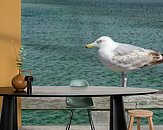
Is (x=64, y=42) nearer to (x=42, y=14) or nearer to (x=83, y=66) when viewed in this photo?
(x=42, y=14)

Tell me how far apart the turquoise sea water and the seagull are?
1127 centimetres

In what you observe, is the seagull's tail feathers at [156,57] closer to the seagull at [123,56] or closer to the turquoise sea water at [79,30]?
the seagull at [123,56]

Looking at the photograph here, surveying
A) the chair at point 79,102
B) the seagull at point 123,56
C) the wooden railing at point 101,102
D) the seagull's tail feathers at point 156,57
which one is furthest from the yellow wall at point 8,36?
the seagull's tail feathers at point 156,57

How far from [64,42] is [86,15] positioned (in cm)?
161

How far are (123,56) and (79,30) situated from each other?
1506cm

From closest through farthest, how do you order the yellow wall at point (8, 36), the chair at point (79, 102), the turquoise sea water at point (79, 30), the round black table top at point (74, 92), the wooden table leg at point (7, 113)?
the round black table top at point (74, 92) < the wooden table leg at point (7, 113) < the chair at point (79, 102) < the yellow wall at point (8, 36) < the turquoise sea water at point (79, 30)

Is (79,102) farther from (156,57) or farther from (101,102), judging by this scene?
(156,57)

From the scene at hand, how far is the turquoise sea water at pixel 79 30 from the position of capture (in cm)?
1709

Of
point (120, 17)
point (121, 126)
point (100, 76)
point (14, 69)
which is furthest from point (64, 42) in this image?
point (121, 126)

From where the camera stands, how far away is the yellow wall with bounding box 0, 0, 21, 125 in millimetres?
5574

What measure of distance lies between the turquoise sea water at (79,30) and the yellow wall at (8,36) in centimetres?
1059

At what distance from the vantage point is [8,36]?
5.58 metres

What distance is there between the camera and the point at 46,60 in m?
17.7

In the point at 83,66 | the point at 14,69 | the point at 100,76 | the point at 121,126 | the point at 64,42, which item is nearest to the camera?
the point at 121,126
